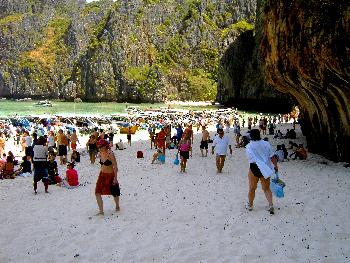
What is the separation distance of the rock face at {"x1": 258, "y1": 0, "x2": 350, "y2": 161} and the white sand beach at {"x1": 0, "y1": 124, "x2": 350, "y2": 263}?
8.38 ft

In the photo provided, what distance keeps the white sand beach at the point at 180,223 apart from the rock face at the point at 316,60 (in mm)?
2555

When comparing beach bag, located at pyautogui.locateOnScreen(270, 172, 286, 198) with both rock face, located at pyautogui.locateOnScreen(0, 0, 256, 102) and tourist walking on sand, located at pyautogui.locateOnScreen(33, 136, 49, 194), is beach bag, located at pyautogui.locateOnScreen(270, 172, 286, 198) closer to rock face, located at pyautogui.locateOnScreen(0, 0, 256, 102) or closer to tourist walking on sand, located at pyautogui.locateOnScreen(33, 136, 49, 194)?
tourist walking on sand, located at pyautogui.locateOnScreen(33, 136, 49, 194)

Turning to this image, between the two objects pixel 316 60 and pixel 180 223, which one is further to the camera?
pixel 316 60

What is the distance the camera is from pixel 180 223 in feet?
21.2

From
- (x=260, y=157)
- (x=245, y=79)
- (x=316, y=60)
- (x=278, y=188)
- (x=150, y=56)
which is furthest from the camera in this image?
(x=150, y=56)

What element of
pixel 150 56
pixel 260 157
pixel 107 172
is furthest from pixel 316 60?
pixel 150 56

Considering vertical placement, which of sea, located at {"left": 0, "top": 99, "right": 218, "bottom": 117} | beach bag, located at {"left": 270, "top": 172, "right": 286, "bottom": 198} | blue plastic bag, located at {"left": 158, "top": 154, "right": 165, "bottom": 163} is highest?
beach bag, located at {"left": 270, "top": 172, "right": 286, "bottom": 198}

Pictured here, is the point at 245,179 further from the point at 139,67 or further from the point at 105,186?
the point at 139,67

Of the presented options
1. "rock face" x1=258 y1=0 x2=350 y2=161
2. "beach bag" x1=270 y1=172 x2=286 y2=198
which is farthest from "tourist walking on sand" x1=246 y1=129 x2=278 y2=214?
"rock face" x1=258 y1=0 x2=350 y2=161

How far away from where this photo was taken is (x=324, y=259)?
481cm

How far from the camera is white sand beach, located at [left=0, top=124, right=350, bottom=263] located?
17.0 feet

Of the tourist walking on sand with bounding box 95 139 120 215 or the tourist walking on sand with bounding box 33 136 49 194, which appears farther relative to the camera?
the tourist walking on sand with bounding box 33 136 49 194

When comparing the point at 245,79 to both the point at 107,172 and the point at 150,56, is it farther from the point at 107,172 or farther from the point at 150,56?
the point at 150,56

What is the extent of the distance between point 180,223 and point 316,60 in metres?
7.00
